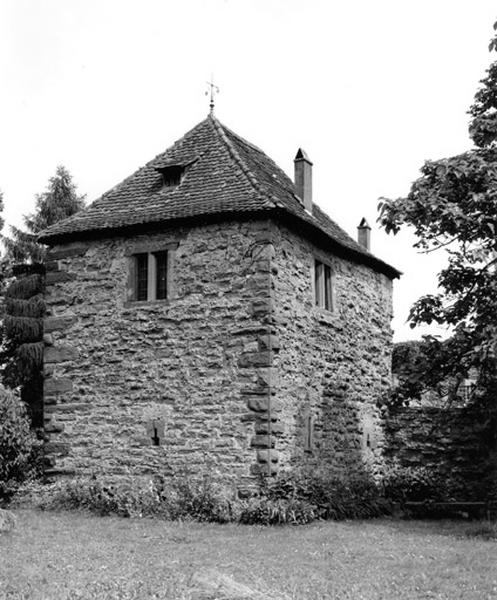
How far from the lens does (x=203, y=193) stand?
61.2 feet

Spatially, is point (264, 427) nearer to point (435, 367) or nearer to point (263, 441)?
point (263, 441)

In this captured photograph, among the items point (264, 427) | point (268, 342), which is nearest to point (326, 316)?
point (268, 342)

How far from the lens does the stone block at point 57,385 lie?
18.9 m

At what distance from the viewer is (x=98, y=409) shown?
18.5 m

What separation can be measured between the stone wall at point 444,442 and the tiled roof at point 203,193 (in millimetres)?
3915

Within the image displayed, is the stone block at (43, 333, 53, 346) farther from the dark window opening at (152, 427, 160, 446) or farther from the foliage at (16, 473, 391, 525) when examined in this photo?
the dark window opening at (152, 427, 160, 446)

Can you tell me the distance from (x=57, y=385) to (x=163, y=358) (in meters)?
2.60

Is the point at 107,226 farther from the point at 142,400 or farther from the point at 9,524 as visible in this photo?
the point at 9,524

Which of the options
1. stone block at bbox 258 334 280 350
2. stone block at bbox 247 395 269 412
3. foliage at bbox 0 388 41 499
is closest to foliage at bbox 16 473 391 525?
foliage at bbox 0 388 41 499

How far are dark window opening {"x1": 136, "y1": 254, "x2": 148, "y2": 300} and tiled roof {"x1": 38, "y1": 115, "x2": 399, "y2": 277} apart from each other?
74 cm

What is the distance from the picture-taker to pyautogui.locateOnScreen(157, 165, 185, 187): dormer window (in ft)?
64.4

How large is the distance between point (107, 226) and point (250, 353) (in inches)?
163

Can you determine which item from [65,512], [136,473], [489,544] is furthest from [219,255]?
[489,544]

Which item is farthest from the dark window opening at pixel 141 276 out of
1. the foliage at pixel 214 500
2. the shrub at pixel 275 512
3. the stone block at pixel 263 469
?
the shrub at pixel 275 512
